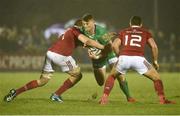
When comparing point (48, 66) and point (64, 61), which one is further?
point (48, 66)

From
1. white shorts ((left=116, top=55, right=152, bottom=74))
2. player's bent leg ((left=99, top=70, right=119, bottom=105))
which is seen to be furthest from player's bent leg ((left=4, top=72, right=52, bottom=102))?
white shorts ((left=116, top=55, right=152, bottom=74))

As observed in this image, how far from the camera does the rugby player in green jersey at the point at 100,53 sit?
14789mm

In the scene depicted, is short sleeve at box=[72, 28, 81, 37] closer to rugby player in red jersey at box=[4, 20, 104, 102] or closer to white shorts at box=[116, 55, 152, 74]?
rugby player in red jersey at box=[4, 20, 104, 102]

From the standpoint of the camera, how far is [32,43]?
3166 cm

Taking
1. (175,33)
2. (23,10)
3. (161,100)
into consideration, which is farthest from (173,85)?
(23,10)

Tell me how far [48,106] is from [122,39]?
2.20 metres

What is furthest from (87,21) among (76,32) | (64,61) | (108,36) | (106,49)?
(106,49)

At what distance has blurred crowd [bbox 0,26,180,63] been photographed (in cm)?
3156

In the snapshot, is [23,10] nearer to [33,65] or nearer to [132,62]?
[33,65]

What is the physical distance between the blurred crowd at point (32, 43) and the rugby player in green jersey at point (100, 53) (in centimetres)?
1550

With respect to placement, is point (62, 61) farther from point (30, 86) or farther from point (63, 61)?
point (30, 86)

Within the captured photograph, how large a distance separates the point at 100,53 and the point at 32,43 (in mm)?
15768

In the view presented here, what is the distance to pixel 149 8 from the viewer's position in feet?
125

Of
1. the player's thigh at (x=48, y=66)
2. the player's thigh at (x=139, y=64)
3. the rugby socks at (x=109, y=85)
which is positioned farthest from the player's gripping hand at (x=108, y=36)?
the player's thigh at (x=48, y=66)
